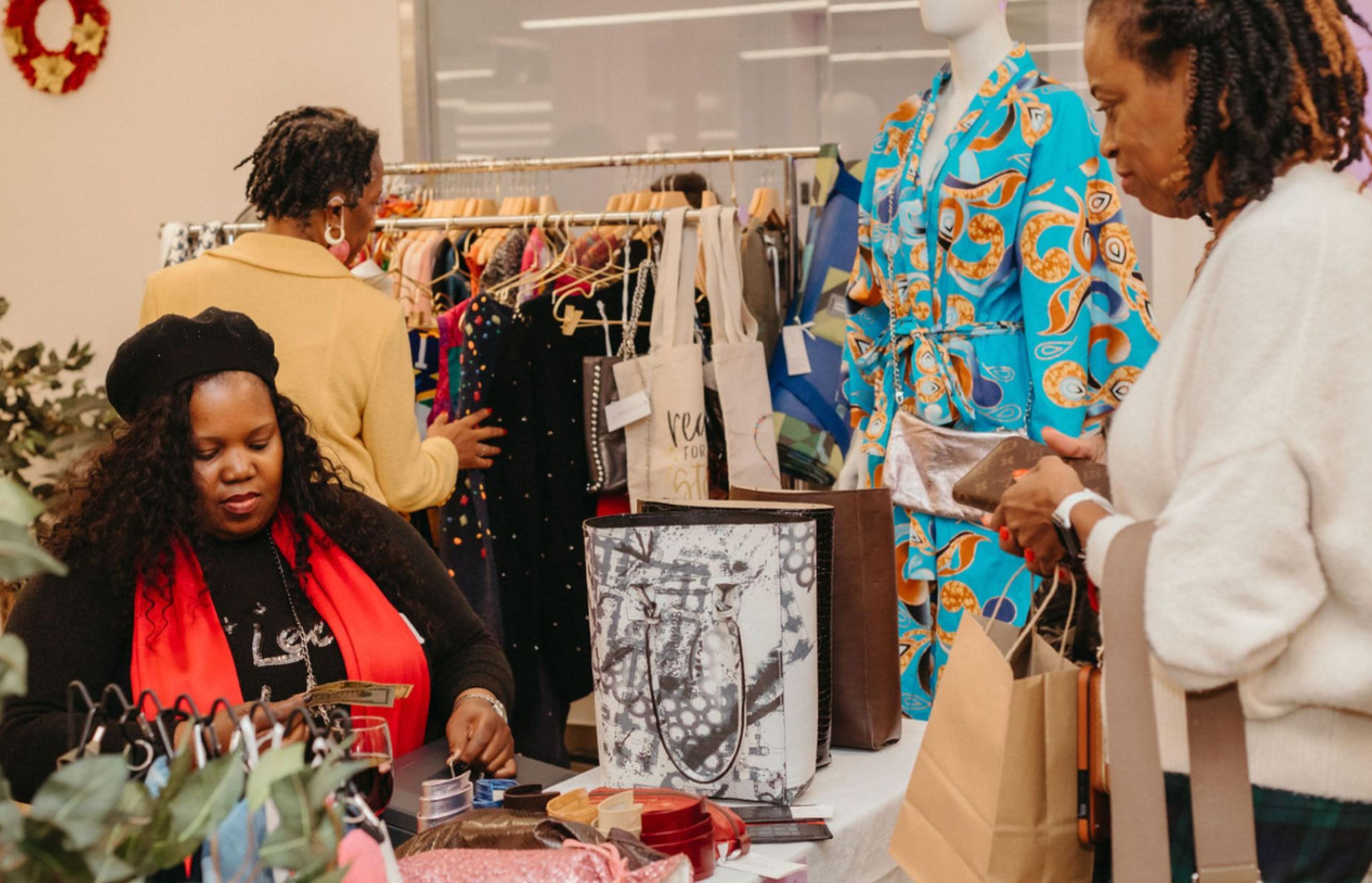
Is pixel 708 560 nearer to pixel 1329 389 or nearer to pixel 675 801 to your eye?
pixel 675 801

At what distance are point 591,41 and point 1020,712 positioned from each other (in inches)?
150

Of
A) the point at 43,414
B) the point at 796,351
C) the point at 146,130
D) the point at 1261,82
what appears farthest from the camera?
the point at 146,130

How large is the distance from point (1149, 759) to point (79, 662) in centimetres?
147

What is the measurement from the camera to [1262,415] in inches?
44.9

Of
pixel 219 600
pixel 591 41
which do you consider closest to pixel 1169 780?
pixel 219 600

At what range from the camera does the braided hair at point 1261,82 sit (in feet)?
4.05

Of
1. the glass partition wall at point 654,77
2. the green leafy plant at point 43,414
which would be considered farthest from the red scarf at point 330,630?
the glass partition wall at point 654,77

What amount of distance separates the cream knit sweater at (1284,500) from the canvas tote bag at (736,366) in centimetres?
202

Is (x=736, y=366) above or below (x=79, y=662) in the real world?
above

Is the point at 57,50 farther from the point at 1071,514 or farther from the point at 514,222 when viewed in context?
the point at 1071,514

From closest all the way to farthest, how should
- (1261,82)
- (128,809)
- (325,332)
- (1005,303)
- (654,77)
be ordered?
(128,809) → (1261,82) → (1005,303) → (325,332) → (654,77)

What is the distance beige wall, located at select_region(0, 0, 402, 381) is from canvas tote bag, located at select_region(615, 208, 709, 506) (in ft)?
6.91

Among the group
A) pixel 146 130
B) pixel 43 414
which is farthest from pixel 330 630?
pixel 146 130

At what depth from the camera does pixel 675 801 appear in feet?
5.18
